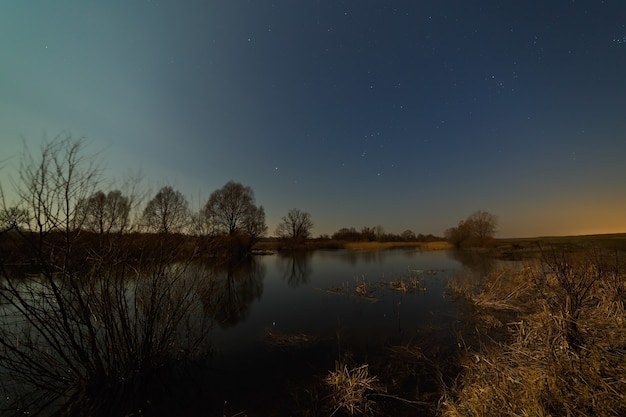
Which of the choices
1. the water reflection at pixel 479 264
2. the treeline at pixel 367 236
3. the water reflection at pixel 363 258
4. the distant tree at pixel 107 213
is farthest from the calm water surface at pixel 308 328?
the treeline at pixel 367 236

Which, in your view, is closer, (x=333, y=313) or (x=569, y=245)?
(x=333, y=313)

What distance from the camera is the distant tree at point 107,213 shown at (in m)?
4.73

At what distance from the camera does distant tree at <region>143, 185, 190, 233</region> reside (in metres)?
5.36

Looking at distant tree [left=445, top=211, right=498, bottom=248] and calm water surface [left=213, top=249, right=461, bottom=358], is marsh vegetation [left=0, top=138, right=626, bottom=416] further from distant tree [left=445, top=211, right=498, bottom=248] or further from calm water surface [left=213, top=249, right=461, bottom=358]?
distant tree [left=445, top=211, right=498, bottom=248]

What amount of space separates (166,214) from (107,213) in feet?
3.19

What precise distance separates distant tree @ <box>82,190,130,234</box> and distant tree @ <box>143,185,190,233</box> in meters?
0.37

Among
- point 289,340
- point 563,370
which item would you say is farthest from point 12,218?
point 563,370

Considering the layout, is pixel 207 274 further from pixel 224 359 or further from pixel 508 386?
pixel 508 386

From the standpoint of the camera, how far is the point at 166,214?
555 centimetres

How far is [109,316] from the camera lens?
5.09 m

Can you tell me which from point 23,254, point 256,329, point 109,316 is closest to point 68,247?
point 23,254

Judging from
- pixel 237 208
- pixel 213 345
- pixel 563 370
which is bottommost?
pixel 213 345

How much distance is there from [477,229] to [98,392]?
58482mm

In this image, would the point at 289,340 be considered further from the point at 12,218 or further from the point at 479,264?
the point at 479,264
